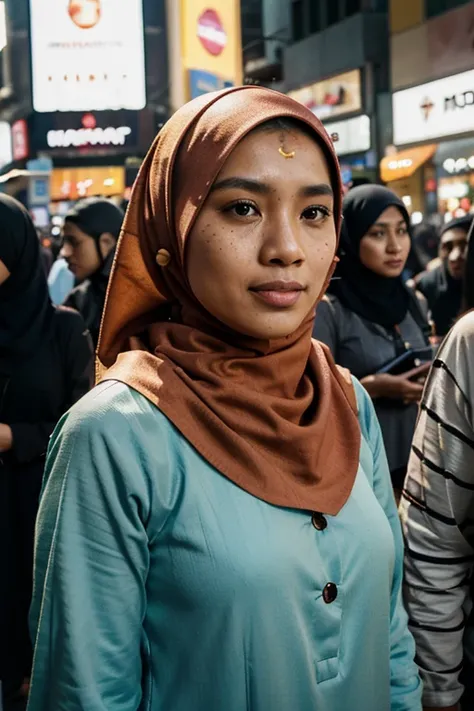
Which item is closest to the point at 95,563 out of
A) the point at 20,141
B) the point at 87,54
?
the point at 87,54

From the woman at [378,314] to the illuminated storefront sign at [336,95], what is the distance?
18734mm

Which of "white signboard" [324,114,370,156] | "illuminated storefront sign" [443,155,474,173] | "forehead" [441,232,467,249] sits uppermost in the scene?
"white signboard" [324,114,370,156]

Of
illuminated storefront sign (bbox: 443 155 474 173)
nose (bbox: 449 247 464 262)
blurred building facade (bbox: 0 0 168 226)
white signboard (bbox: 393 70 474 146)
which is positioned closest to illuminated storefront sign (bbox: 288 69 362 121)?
illuminated storefront sign (bbox: 443 155 474 173)

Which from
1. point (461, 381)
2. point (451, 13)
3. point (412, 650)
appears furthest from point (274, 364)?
point (451, 13)

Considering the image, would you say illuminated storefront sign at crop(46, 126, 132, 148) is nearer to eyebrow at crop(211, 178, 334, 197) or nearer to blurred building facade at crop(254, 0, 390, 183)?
blurred building facade at crop(254, 0, 390, 183)

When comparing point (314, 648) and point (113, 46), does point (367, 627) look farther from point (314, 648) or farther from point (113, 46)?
point (113, 46)

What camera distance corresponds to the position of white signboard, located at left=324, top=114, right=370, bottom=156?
21.2 meters

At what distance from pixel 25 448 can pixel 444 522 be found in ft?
5.60

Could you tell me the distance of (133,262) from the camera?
1565mm

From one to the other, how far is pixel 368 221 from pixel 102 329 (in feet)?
8.18

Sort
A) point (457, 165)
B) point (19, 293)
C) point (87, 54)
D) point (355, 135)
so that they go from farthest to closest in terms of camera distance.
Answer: point (355, 135) < point (457, 165) < point (87, 54) < point (19, 293)

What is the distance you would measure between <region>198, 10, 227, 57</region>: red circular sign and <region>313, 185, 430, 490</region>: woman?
34.7 ft

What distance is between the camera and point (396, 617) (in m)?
1.66

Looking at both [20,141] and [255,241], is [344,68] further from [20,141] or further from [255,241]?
[255,241]
